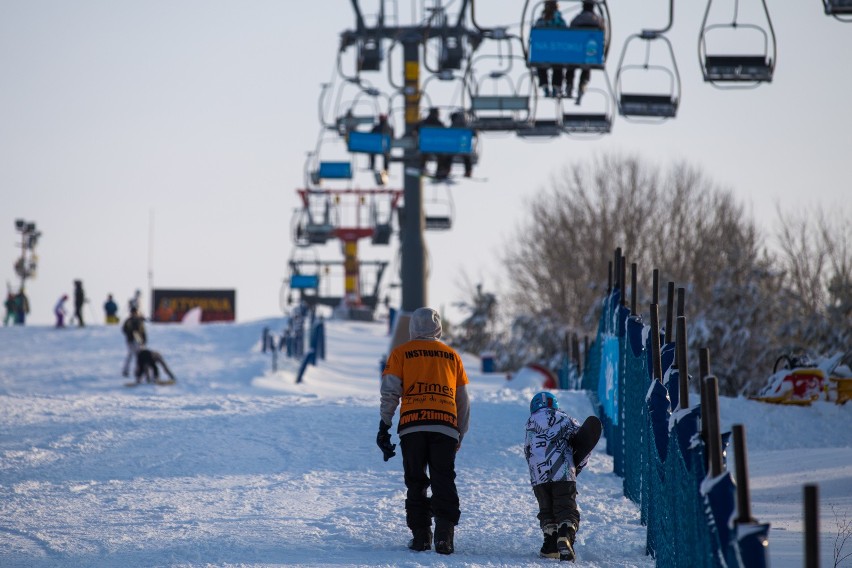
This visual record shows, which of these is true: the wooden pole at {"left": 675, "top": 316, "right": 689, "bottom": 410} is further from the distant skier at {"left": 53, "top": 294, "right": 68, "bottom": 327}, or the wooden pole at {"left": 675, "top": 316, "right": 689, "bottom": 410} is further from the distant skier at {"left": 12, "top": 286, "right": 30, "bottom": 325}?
the distant skier at {"left": 12, "top": 286, "right": 30, "bottom": 325}

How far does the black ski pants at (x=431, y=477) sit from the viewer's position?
7.62 metres

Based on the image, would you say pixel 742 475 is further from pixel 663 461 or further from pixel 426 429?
pixel 426 429

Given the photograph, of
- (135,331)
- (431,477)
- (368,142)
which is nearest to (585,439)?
(431,477)

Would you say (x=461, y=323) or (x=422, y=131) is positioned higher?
(x=422, y=131)

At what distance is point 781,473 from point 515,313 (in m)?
37.8

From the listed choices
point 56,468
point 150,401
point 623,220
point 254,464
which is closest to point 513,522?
point 254,464

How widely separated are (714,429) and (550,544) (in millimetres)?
2712

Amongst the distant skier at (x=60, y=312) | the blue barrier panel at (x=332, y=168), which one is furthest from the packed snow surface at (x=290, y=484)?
the distant skier at (x=60, y=312)

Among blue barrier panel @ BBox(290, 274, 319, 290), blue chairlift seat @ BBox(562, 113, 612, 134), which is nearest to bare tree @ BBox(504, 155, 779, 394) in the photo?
blue barrier panel @ BBox(290, 274, 319, 290)

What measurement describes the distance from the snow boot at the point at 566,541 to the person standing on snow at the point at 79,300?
99.3 feet

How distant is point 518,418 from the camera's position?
14.1m

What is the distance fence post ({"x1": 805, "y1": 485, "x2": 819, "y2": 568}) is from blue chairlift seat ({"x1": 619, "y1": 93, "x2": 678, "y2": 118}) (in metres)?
12.0

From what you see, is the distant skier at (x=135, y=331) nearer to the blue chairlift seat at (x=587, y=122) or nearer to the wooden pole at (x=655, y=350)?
the blue chairlift seat at (x=587, y=122)

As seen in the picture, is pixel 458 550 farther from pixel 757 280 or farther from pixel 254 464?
pixel 757 280
